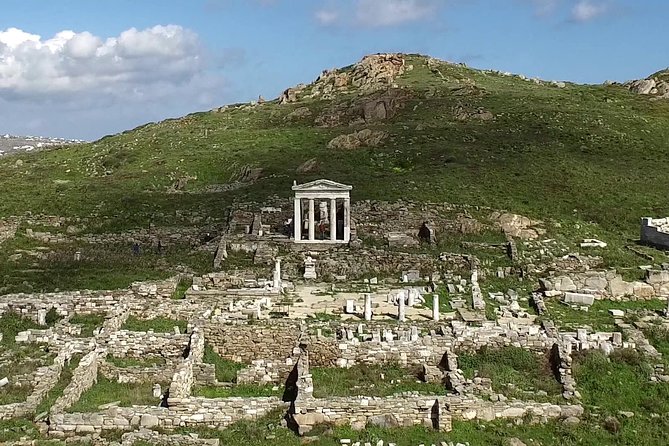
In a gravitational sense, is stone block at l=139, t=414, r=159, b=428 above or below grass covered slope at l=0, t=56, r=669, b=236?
below

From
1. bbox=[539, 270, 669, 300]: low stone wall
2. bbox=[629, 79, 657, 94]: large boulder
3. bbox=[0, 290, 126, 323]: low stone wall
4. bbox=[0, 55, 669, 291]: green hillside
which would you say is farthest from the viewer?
bbox=[629, 79, 657, 94]: large boulder

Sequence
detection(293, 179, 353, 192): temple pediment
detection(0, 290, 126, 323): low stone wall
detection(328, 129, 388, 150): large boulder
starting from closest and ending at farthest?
detection(0, 290, 126, 323): low stone wall, detection(293, 179, 353, 192): temple pediment, detection(328, 129, 388, 150): large boulder

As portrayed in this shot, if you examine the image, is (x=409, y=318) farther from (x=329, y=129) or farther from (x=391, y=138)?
(x=329, y=129)

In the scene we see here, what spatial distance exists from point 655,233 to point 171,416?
97.2 feet

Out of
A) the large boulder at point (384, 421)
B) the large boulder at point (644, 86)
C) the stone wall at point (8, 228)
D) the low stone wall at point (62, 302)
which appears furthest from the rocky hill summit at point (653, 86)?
the large boulder at point (384, 421)

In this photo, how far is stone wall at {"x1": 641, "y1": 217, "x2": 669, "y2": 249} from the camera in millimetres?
35906

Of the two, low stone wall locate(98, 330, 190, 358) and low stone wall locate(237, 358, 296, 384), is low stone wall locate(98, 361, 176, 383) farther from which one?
low stone wall locate(237, 358, 296, 384)

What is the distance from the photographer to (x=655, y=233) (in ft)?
120

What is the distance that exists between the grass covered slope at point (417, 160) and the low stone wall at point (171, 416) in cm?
2883

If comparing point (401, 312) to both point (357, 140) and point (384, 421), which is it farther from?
point (357, 140)

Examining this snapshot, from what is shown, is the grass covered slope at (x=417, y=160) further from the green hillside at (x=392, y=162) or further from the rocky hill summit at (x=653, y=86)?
the rocky hill summit at (x=653, y=86)

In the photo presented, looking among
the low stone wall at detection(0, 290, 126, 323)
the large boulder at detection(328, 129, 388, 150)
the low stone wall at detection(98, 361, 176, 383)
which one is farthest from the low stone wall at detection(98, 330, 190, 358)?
the large boulder at detection(328, 129, 388, 150)

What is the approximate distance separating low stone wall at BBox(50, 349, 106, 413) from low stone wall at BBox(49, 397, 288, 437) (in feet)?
2.20

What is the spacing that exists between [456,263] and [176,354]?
1527cm
